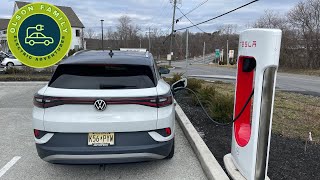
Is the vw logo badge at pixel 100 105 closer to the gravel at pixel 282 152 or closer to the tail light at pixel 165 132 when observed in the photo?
the tail light at pixel 165 132

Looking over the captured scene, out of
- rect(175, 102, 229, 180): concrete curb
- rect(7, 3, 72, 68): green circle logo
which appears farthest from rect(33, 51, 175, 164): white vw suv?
rect(7, 3, 72, 68): green circle logo

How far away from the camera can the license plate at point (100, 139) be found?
11.5 ft

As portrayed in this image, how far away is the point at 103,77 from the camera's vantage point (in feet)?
12.2

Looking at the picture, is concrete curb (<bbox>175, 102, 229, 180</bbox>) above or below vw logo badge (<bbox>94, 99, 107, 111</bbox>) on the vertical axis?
below

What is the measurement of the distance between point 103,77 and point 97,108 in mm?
465

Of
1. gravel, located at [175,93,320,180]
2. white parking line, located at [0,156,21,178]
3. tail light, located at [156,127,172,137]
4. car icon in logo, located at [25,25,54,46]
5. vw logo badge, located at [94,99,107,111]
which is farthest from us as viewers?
car icon in logo, located at [25,25,54,46]

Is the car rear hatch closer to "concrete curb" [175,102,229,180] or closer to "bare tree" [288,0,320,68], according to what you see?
"concrete curb" [175,102,229,180]

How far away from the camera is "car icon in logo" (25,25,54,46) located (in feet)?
33.8

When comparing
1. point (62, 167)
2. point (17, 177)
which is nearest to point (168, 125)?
point (62, 167)

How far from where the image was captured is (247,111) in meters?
4.05

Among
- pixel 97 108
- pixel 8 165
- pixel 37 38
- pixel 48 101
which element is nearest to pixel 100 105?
pixel 97 108

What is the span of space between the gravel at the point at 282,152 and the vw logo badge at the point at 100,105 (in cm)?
197

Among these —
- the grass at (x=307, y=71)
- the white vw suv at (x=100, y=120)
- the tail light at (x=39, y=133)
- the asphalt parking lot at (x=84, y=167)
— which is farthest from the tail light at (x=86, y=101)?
the grass at (x=307, y=71)

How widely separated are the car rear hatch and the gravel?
1573 millimetres
